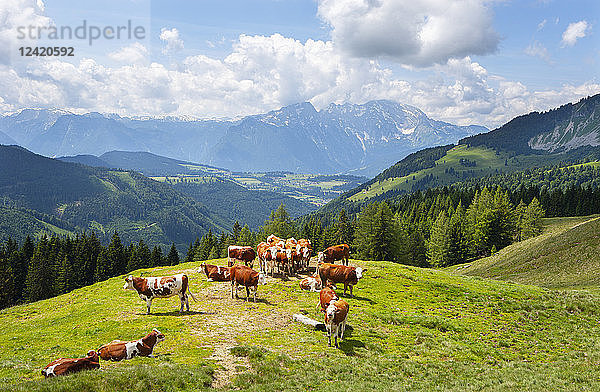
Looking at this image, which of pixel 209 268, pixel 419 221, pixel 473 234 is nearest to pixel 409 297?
pixel 209 268

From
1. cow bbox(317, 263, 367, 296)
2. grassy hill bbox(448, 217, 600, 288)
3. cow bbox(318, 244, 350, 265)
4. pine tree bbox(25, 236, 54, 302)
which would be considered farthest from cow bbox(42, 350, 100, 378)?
pine tree bbox(25, 236, 54, 302)

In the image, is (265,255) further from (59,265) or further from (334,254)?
(59,265)

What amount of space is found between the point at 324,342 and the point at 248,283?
838 cm

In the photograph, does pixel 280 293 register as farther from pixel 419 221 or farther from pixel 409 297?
pixel 419 221

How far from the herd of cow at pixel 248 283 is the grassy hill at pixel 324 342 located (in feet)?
2.70

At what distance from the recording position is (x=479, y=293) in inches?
1299

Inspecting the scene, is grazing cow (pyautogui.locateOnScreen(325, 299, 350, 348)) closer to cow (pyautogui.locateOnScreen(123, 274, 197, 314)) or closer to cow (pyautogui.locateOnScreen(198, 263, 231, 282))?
cow (pyautogui.locateOnScreen(123, 274, 197, 314))

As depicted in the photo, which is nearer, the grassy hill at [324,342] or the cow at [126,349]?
the grassy hill at [324,342]

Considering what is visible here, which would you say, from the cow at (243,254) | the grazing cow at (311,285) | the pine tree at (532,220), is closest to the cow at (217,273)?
the cow at (243,254)

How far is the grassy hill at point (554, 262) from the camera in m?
45.6

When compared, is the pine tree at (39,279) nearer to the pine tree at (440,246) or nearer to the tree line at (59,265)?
the tree line at (59,265)

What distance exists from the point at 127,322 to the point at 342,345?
13.9 meters

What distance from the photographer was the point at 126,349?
1616 centimetres

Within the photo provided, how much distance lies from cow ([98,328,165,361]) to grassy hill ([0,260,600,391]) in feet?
1.56
